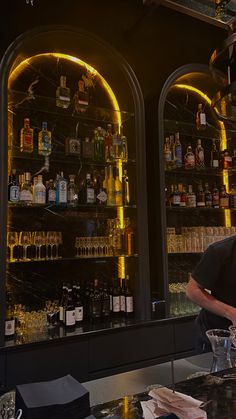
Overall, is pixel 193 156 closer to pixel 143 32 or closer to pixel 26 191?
pixel 143 32

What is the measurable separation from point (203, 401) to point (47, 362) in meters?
1.40

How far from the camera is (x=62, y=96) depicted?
108 inches

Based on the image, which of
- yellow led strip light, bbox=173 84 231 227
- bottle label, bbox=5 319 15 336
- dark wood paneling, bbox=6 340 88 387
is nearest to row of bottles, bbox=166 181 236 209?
yellow led strip light, bbox=173 84 231 227

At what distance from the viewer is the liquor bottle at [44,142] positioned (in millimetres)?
2611

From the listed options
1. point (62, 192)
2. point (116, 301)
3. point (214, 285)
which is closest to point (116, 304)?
point (116, 301)

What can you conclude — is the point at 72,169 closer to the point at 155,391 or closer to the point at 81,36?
the point at 81,36

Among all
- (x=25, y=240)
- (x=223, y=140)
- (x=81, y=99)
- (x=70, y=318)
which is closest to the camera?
(x=70, y=318)

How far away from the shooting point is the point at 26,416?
742 mm

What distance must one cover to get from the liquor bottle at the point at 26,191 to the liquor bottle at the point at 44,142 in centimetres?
22

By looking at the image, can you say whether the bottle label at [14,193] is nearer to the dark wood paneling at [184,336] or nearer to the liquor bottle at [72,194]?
the liquor bottle at [72,194]

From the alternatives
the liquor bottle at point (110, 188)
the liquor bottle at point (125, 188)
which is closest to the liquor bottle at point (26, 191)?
the liquor bottle at point (110, 188)

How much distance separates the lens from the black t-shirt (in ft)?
5.75

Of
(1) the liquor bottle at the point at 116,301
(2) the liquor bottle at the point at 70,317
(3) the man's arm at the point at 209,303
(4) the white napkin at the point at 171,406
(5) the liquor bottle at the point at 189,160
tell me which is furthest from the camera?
(5) the liquor bottle at the point at 189,160

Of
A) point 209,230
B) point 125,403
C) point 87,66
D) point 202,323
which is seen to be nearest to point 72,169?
point 87,66
